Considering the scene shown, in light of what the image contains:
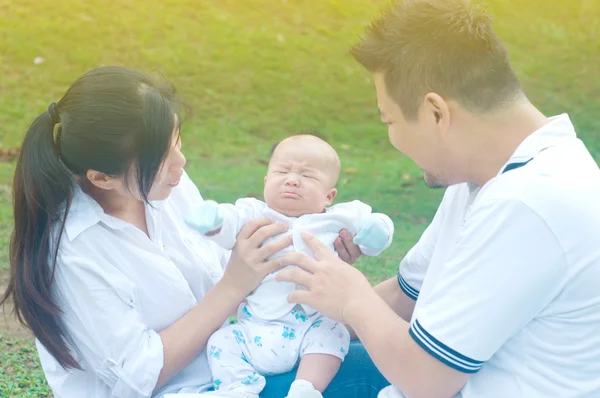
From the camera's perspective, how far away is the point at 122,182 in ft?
7.07

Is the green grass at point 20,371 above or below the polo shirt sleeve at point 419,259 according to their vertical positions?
below

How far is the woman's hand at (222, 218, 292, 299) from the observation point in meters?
2.28

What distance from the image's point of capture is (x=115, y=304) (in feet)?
6.81

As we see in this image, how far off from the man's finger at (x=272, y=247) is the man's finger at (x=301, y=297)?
0.19 m

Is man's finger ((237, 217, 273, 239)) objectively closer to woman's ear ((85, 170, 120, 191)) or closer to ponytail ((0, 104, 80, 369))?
woman's ear ((85, 170, 120, 191))

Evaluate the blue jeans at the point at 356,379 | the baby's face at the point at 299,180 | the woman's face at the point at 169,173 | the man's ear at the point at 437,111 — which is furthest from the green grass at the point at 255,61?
the man's ear at the point at 437,111

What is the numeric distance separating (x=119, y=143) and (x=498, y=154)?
943mm

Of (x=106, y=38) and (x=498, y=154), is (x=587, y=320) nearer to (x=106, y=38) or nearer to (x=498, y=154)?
(x=498, y=154)

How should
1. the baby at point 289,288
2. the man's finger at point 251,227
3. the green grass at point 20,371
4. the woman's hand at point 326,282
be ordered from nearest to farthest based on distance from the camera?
the woman's hand at point 326,282 < the baby at point 289,288 < the man's finger at point 251,227 < the green grass at point 20,371

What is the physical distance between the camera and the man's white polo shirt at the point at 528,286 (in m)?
1.63

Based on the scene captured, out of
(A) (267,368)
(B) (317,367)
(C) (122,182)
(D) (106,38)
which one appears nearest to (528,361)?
(B) (317,367)

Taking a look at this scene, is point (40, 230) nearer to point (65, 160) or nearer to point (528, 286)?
point (65, 160)

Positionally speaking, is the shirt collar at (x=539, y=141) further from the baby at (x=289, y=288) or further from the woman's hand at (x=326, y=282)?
the baby at (x=289, y=288)

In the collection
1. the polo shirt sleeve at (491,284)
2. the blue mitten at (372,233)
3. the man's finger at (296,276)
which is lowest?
the man's finger at (296,276)
